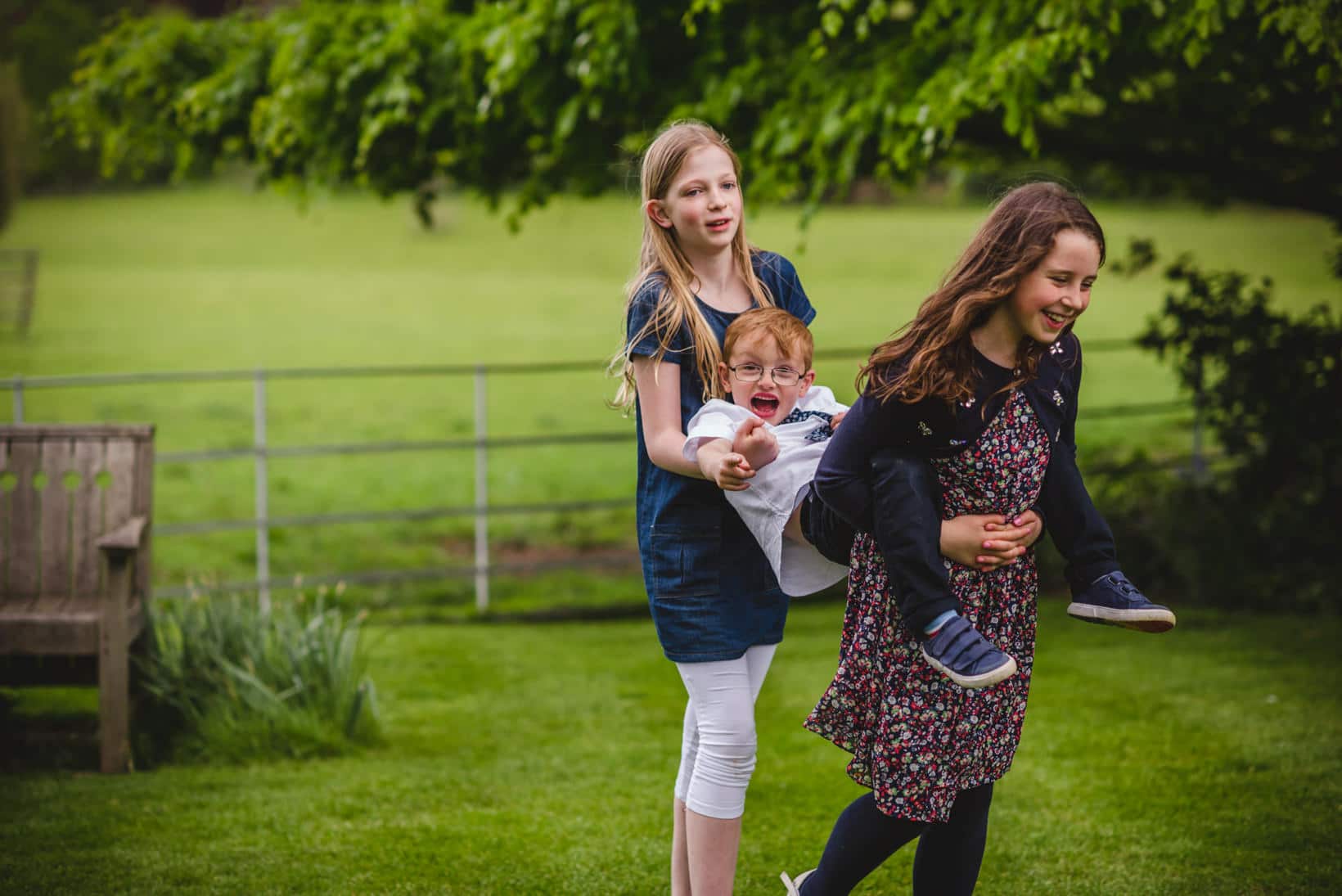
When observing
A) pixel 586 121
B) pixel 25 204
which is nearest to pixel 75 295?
pixel 25 204

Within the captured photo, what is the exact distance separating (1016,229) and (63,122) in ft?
24.6

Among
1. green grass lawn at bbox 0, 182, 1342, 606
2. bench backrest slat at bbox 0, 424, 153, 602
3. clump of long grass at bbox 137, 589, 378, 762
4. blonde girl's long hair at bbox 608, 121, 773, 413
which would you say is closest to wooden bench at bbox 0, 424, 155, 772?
bench backrest slat at bbox 0, 424, 153, 602

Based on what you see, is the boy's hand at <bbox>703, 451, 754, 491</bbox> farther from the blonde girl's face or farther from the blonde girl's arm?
the blonde girl's face

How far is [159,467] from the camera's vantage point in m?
13.9

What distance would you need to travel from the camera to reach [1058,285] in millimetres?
2156

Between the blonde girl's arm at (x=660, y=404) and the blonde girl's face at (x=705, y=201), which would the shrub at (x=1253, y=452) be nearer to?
the blonde girl's face at (x=705, y=201)

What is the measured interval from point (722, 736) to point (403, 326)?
68.1 feet

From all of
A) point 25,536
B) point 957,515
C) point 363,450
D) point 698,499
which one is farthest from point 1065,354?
point 363,450

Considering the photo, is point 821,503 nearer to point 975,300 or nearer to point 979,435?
point 979,435

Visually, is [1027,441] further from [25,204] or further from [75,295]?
[25,204]

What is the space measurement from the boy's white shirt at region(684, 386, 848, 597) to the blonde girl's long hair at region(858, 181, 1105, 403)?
22 centimetres

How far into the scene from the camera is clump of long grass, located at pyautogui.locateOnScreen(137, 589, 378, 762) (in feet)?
14.8

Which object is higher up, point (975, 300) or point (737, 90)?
point (737, 90)

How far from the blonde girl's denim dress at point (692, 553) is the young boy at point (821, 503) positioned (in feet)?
0.30
